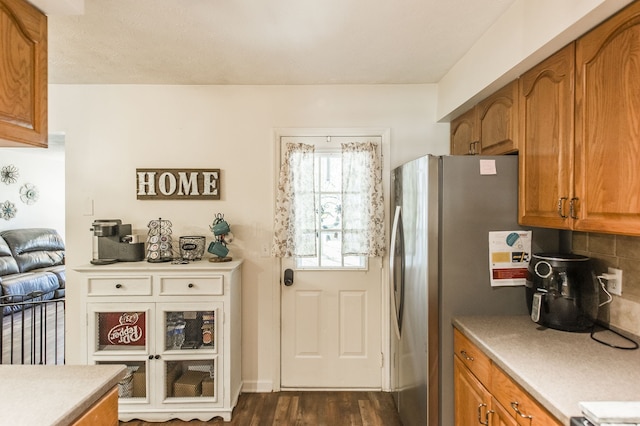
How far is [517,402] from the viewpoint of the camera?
1276mm

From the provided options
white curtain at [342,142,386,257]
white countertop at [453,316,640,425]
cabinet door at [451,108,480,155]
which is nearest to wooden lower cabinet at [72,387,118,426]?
white countertop at [453,316,640,425]

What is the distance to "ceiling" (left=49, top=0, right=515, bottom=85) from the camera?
5.77 feet

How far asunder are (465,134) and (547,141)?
36.9 inches

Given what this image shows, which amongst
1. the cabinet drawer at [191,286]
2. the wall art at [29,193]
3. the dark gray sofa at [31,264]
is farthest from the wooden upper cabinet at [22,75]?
the wall art at [29,193]

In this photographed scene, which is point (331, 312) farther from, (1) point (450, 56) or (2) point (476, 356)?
(1) point (450, 56)

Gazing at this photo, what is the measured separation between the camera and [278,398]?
107 inches

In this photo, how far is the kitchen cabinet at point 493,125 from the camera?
1921mm

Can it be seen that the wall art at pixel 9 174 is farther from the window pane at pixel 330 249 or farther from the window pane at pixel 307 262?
the window pane at pixel 330 249

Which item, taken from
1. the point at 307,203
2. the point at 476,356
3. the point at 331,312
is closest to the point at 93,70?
the point at 307,203

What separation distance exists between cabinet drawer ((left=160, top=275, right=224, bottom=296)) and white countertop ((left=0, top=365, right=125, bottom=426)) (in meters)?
1.14

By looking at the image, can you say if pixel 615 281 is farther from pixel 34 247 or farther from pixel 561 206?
pixel 34 247

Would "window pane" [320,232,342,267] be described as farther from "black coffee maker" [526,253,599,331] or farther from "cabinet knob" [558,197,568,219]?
"cabinet knob" [558,197,568,219]

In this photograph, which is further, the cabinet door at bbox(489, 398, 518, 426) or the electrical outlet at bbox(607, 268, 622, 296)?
the electrical outlet at bbox(607, 268, 622, 296)

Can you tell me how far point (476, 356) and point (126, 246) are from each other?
2.45 metres
